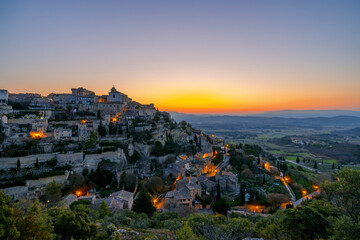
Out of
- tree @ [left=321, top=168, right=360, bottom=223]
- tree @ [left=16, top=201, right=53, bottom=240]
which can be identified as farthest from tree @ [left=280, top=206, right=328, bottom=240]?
tree @ [left=16, top=201, right=53, bottom=240]

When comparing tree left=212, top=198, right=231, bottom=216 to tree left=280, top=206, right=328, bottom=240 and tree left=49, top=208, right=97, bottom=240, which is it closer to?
tree left=280, top=206, right=328, bottom=240

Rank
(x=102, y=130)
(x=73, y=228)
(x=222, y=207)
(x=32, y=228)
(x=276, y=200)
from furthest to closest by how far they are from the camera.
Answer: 1. (x=102, y=130)
2. (x=276, y=200)
3. (x=222, y=207)
4. (x=73, y=228)
5. (x=32, y=228)

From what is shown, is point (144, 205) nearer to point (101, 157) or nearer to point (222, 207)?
point (222, 207)

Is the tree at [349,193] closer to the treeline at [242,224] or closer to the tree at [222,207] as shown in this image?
the treeline at [242,224]

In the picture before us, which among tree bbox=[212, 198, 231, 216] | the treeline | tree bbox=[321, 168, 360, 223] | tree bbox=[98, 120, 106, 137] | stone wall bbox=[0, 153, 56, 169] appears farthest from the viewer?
tree bbox=[98, 120, 106, 137]

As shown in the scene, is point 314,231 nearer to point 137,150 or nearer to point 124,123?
point 137,150

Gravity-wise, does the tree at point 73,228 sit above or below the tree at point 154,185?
above

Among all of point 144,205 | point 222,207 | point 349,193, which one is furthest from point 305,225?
point 144,205

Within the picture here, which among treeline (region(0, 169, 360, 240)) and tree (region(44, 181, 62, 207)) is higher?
treeline (region(0, 169, 360, 240))

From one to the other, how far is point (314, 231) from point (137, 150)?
95.3 feet

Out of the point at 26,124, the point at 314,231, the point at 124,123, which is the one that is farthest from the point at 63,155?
the point at 314,231

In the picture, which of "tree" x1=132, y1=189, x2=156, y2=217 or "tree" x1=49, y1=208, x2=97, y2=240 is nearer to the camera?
"tree" x1=49, y1=208, x2=97, y2=240

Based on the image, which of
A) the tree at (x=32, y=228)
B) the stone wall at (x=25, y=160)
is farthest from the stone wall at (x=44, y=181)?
the tree at (x=32, y=228)

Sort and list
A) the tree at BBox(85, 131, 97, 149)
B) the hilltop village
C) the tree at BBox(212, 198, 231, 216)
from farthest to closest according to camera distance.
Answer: the tree at BBox(85, 131, 97, 149), the hilltop village, the tree at BBox(212, 198, 231, 216)
